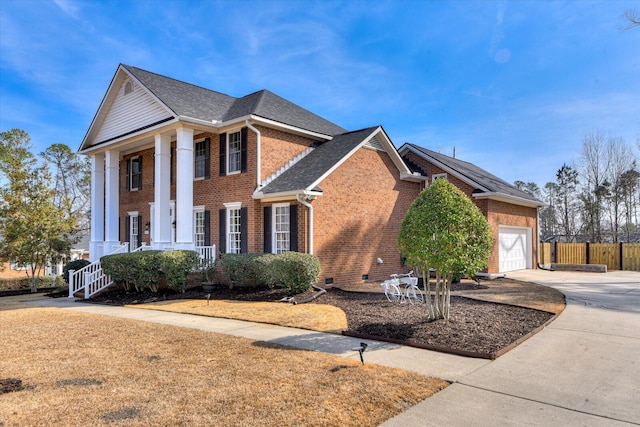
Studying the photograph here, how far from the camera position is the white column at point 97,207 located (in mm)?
20045

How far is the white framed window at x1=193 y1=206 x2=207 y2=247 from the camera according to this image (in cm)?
1669

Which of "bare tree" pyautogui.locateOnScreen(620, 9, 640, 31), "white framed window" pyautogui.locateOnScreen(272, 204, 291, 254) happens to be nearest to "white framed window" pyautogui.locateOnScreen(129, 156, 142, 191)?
"white framed window" pyautogui.locateOnScreen(272, 204, 291, 254)

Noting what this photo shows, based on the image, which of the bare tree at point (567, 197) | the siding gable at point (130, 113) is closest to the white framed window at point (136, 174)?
the siding gable at point (130, 113)

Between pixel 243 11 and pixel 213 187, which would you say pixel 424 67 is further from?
pixel 213 187

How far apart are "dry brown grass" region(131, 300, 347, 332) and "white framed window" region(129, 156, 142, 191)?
932 centimetres

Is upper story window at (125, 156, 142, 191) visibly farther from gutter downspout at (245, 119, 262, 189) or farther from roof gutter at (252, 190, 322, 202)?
roof gutter at (252, 190, 322, 202)

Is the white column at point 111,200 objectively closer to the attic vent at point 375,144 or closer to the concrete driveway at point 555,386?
the attic vent at point 375,144

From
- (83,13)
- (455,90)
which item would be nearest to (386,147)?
(455,90)

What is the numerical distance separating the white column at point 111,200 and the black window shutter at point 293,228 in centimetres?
1011

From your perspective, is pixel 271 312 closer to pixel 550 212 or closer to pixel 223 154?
pixel 223 154

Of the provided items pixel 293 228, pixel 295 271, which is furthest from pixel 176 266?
pixel 295 271

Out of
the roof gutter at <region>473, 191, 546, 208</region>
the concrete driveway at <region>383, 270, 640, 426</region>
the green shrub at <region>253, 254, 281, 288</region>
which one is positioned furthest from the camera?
the roof gutter at <region>473, 191, 546, 208</region>

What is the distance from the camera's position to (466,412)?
407 cm

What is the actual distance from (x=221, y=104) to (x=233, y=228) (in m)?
5.87
